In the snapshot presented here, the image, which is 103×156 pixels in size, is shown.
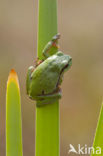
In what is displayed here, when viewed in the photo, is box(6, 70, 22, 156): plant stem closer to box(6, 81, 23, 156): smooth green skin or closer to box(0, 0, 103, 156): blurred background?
box(6, 81, 23, 156): smooth green skin

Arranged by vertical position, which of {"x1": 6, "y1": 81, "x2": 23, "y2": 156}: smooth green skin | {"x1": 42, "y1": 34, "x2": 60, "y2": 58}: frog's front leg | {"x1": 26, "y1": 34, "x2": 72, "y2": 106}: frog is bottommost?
{"x1": 6, "y1": 81, "x2": 23, "y2": 156}: smooth green skin

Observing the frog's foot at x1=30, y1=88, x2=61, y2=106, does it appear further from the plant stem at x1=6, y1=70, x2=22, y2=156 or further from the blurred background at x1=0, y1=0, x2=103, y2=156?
the blurred background at x1=0, y1=0, x2=103, y2=156

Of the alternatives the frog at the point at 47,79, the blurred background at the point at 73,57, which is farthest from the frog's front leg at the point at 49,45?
the blurred background at the point at 73,57

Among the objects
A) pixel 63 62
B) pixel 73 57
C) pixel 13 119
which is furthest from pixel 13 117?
pixel 73 57

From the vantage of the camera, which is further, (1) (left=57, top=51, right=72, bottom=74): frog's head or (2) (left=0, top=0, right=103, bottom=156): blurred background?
(2) (left=0, top=0, right=103, bottom=156): blurred background

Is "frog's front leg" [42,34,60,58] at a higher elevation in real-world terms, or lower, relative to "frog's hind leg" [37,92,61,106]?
higher

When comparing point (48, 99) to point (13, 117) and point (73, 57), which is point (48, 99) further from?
point (73, 57)

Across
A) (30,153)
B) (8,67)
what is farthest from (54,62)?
(30,153)

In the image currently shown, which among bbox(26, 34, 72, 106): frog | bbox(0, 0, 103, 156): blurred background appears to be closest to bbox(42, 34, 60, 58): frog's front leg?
bbox(26, 34, 72, 106): frog
